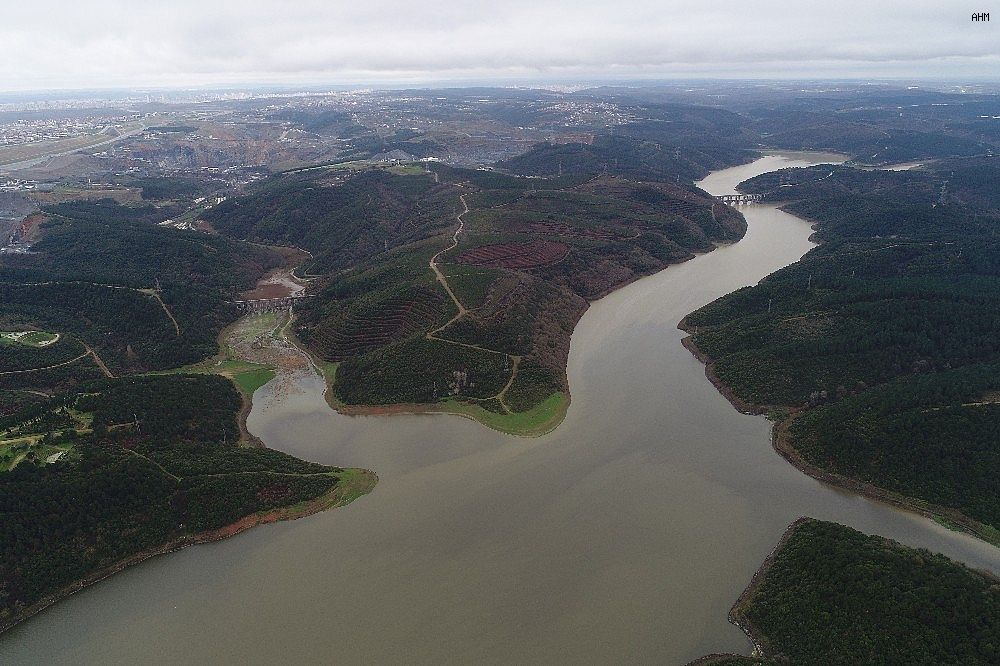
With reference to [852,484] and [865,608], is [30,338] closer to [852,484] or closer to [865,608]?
[865,608]

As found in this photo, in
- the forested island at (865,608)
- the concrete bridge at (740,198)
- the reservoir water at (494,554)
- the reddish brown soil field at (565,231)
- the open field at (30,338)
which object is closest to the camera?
the forested island at (865,608)

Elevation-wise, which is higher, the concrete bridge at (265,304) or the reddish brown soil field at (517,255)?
the reddish brown soil field at (517,255)

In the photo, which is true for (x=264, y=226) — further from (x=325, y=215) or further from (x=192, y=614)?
(x=192, y=614)

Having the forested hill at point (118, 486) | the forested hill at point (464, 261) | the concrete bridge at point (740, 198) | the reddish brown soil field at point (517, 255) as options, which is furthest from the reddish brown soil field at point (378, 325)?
the concrete bridge at point (740, 198)

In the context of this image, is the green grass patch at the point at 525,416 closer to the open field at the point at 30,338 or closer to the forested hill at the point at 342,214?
the open field at the point at 30,338

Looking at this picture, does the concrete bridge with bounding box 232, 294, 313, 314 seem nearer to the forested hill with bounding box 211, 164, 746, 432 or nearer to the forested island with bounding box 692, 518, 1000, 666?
the forested hill with bounding box 211, 164, 746, 432

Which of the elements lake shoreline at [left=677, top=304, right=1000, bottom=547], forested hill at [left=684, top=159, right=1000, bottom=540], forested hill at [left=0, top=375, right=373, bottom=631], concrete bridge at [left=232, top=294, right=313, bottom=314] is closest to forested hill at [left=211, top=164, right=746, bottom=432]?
concrete bridge at [left=232, top=294, right=313, bottom=314]

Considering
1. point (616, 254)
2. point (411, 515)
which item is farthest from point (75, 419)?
point (616, 254)
